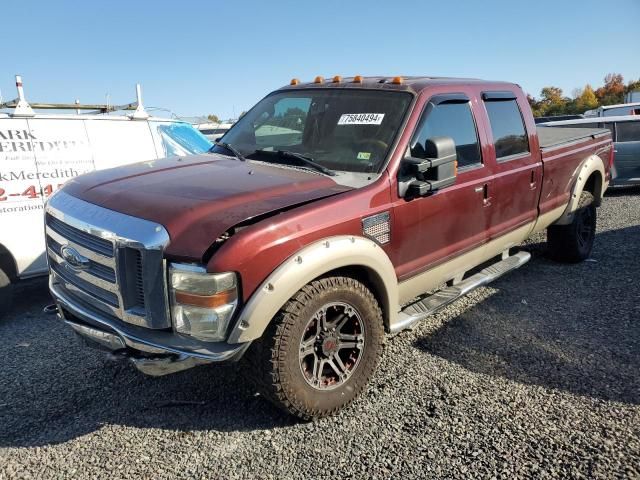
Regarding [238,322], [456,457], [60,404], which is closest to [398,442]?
[456,457]

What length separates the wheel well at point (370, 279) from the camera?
3000 mm

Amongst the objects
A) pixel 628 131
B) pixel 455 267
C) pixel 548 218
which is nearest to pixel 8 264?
pixel 455 267

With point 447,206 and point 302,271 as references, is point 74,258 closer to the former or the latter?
point 302,271

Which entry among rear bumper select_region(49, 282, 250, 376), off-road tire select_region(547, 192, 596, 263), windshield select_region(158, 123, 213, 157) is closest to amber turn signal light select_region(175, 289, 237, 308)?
rear bumper select_region(49, 282, 250, 376)

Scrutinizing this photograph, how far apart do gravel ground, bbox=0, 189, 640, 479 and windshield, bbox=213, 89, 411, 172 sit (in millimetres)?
1559

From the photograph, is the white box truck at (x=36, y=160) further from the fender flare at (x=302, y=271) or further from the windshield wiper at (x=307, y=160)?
the fender flare at (x=302, y=271)

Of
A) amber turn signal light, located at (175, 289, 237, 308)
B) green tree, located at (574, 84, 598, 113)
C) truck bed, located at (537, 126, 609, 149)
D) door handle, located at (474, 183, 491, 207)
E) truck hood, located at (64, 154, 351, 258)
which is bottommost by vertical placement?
amber turn signal light, located at (175, 289, 237, 308)

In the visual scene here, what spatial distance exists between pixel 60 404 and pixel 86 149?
2799 millimetres

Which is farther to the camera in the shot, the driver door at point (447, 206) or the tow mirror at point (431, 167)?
the driver door at point (447, 206)

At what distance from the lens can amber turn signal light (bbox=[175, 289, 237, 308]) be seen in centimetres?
242

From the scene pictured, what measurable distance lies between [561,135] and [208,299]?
4.97 metres

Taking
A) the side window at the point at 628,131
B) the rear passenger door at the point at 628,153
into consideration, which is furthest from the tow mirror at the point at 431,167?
the side window at the point at 628,131

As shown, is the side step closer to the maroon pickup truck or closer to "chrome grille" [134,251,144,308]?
the maroon pickup truck

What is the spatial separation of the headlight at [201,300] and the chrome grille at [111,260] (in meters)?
0.07
